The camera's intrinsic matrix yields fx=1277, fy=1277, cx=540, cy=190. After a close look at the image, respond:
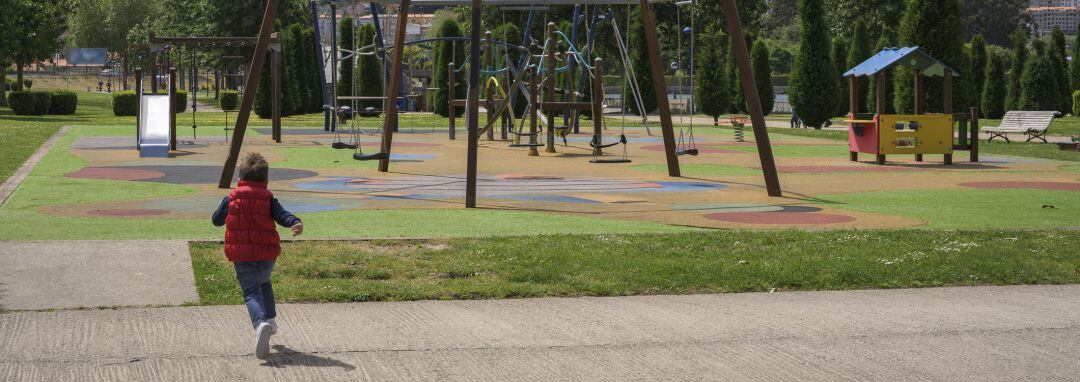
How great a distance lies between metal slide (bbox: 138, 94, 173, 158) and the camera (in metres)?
24.9

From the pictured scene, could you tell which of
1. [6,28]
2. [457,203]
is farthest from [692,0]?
[6,28]

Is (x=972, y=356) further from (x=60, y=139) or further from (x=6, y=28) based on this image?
(x=6, y=28)

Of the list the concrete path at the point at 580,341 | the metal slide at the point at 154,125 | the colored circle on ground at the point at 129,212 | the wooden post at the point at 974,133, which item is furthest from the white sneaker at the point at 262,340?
the wooden post at the point at 974,133

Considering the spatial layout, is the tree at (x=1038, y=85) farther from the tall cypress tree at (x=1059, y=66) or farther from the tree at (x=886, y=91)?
the tree at (x=886, y=91)

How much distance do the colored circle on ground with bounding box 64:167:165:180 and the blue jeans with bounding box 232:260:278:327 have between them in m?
12.9

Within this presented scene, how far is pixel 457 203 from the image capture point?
52.9 feet

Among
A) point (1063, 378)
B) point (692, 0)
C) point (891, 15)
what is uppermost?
point (891, 15)

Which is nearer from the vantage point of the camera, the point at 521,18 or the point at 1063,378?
the point at 1063,378

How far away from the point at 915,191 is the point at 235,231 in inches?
509

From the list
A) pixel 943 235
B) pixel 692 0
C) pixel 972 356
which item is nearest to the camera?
pixel 972 356

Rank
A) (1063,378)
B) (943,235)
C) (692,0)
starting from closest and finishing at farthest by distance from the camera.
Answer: (1063,378), (943,235), (692,0)

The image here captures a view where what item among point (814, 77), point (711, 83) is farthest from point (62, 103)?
point (814, 77)

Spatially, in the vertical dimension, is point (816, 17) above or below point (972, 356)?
above

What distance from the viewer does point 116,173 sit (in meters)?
20.3
